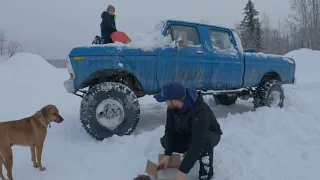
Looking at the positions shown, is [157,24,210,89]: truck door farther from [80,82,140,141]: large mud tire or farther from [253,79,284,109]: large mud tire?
[253,79,284,109]: large mud tire

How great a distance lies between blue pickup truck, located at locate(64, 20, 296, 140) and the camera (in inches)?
→ 190

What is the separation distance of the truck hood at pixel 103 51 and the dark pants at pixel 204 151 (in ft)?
7.05

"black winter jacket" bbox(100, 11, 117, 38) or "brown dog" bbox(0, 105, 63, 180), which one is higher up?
"black winter jacket" bbox(100, 11, 117, 38)

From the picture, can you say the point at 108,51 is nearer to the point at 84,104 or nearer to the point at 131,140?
the point at 84,104

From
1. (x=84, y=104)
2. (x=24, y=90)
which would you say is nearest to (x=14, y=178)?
(x=84, y=104)

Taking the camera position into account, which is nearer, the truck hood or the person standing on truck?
the person standing on truck

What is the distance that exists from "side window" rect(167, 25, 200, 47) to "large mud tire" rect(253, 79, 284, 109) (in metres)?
2.05

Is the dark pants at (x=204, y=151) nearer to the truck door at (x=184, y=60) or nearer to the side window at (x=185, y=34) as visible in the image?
the truck door at (x=184, y=60)

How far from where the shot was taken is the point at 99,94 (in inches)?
188

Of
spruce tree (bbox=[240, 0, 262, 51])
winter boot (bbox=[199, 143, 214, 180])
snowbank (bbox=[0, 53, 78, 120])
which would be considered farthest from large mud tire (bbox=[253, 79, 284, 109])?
spruce tree (bbox=[240, 0, 262, 51])

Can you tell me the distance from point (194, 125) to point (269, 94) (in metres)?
4.21

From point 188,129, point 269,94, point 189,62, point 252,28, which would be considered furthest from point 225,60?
point 252,28

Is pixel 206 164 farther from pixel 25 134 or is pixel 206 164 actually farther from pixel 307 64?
pixel 307 64

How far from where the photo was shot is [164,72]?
5.30 meters
